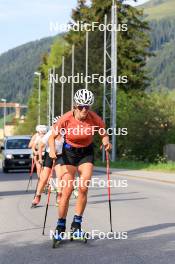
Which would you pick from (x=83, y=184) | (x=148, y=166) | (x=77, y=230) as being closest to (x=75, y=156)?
(x=83, y=184)

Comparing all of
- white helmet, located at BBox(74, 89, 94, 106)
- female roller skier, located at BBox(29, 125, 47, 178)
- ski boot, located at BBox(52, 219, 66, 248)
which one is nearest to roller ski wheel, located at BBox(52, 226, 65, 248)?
ski boot, located at BBox(52, 219, 66, 248)

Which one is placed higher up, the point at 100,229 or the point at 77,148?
the point at 77,148

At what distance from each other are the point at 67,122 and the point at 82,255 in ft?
6.15

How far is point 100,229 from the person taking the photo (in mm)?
11562

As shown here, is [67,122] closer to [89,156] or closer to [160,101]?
[89,156]

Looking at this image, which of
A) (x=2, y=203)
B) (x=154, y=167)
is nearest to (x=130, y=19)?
(x=154, y=167)

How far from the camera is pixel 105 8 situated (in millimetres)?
67312

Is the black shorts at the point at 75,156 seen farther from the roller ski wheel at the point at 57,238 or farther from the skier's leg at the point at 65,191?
the roller ski wheel at the point at 57,238

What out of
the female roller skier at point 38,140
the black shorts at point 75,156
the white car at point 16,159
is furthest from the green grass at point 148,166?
the black shorts at point 75,156

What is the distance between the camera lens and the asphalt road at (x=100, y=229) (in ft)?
29.1

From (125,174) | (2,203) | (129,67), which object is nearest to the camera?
(2,203)

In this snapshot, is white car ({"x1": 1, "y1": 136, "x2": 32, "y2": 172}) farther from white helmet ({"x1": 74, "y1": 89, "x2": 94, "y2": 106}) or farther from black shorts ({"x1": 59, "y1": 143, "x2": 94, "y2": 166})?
white helmet ({"x1": 74, "y1": 89, "x2": 94, "y2": 106})

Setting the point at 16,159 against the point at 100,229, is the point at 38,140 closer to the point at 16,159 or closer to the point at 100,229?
the point at 100,229

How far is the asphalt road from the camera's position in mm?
8859
